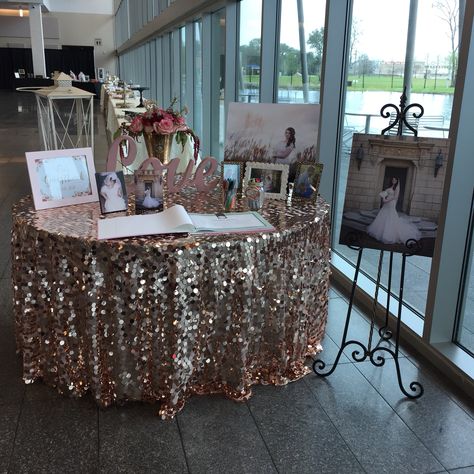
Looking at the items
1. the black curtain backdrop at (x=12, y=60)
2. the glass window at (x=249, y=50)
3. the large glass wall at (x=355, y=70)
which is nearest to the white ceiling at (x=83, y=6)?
the black curtain backdrop at (x=12, y=60)

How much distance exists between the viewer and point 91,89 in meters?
19.7

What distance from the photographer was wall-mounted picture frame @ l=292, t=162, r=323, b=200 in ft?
7.75

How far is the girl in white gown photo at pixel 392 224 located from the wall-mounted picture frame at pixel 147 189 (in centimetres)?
88

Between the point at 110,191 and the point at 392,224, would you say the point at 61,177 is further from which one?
the point at 392,224

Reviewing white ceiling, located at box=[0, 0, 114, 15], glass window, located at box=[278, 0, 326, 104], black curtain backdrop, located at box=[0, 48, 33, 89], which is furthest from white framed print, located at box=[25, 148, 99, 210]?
black curtain backdrop, located at box=[0, 48, 33, 89]

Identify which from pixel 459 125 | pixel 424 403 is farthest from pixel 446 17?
pixel 424 403

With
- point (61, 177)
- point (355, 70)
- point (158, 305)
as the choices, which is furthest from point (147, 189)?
point (355, 70)

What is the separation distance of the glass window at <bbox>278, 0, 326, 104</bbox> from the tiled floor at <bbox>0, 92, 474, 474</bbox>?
2.32 metres

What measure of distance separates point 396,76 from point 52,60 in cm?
2625

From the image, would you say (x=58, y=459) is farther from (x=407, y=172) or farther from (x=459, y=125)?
(x=459, y=125)

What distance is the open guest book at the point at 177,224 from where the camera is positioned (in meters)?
1.88

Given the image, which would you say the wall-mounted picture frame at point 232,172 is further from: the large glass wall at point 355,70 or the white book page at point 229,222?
the large glass wall at point 355,70

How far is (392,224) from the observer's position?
1950 mm

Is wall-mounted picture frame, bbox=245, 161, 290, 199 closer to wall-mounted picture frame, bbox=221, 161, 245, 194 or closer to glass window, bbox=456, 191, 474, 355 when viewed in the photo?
wall-mounted picture frame, bbox=221, 161, 245, 194
